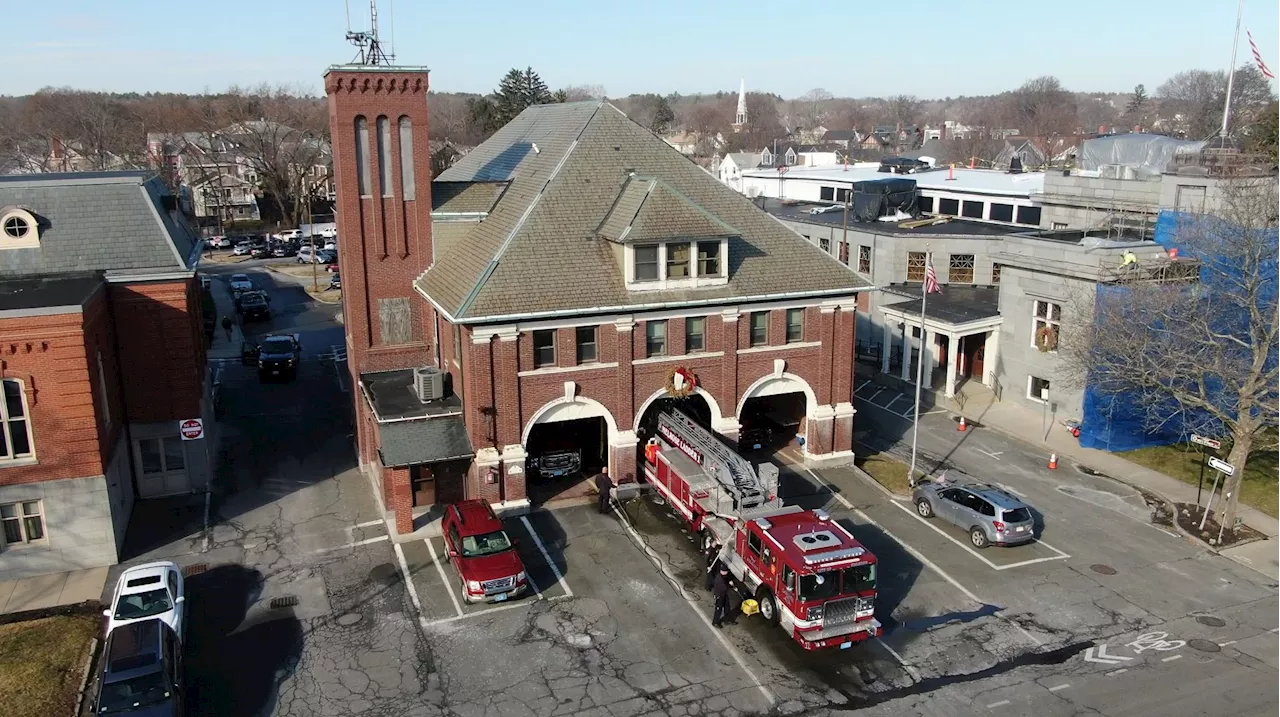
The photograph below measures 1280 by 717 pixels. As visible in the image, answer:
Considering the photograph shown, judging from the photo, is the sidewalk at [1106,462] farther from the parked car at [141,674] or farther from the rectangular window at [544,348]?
the parked car at [141,674]

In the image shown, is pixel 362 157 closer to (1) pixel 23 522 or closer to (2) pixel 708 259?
(2) pixel 708 259

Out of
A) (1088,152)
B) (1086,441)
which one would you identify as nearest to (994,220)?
(1088,152)

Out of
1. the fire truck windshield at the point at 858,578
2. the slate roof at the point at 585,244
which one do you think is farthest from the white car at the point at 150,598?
the fire truck windshield at the point at 858,578

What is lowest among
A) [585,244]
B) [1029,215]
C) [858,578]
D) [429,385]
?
[858,578]

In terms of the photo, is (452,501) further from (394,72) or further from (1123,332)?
(1123,332)

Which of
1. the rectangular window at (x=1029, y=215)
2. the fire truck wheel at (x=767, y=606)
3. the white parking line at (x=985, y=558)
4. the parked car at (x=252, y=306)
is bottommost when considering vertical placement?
the white parking line at (x=985, y=558)

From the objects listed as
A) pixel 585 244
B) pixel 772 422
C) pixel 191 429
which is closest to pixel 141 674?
pixel 191 429

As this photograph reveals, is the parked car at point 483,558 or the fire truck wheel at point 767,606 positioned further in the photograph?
the parked car at point 483,558
